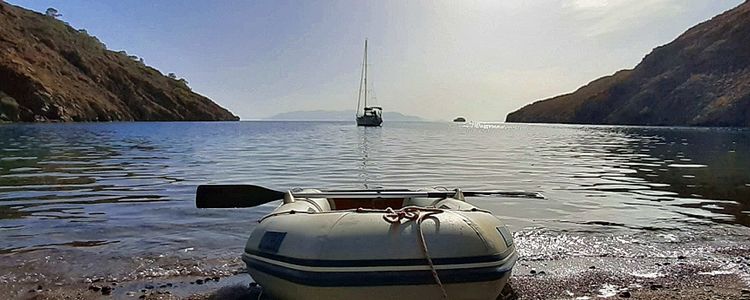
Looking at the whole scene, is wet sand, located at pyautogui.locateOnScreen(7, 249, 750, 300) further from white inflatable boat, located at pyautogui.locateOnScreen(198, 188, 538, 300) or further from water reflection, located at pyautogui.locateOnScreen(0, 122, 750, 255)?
water reflection, located at pyautogui.locateOnScreen(0, 122, 750, 255)

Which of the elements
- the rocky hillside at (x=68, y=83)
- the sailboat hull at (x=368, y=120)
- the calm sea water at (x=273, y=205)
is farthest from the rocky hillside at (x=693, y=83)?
the rocky hillside at (x=68, y=83)

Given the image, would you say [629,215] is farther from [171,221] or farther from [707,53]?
[707,53]

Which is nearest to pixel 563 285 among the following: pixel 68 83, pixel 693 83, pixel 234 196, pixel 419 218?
pixel 419 218

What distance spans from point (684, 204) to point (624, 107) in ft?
432

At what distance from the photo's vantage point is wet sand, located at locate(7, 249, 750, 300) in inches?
261

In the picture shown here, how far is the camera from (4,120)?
7988 cm

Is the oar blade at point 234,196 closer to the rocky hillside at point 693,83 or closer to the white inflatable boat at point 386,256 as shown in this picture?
the white inflatable boat at point 386,256

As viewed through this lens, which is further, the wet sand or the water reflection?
the water reflection

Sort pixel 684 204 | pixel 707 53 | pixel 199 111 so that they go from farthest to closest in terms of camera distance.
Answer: pixel 199 111
pixel 707 53
pixel 684 204

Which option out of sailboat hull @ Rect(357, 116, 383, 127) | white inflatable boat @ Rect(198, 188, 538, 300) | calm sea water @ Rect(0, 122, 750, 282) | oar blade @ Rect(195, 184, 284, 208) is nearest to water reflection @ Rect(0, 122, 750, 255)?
calm sea water @ Rect(0, 122, 750, 282)

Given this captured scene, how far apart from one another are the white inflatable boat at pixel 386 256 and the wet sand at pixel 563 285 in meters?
1.24

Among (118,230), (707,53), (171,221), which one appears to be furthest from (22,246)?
(707,53)

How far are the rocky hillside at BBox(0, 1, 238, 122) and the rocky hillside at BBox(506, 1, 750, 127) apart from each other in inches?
4259

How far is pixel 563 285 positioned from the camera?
7.04 metres
